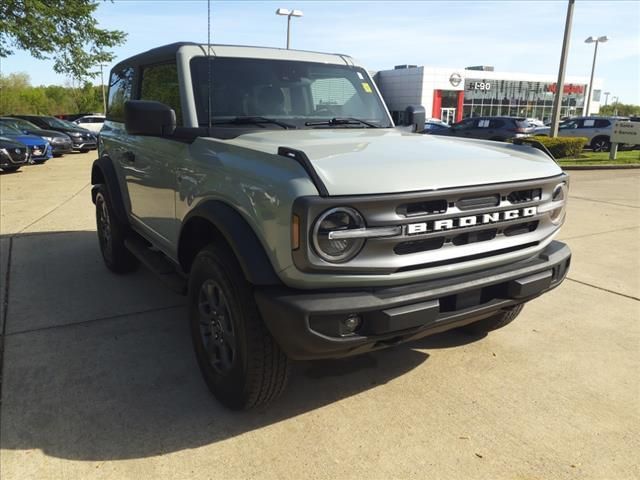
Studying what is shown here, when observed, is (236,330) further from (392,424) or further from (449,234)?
(449,234)

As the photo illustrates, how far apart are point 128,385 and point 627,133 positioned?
19150 mm

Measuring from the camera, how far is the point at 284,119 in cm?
357

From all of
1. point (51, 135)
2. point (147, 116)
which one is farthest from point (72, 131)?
point (147, 116)

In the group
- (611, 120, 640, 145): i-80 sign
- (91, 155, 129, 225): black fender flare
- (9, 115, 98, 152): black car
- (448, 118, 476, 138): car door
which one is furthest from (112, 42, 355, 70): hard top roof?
(9, 115, 98, 152): black car

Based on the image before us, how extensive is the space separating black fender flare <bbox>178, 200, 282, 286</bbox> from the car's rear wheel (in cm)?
2267

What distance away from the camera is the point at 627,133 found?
17.7 metres

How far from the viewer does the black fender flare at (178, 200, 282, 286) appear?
2355 mm

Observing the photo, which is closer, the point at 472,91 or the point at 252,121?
the point at 252,121

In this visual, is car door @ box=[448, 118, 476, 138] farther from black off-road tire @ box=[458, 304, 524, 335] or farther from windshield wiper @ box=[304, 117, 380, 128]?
black off-road tire @ box=[458, 304, 524, 335]

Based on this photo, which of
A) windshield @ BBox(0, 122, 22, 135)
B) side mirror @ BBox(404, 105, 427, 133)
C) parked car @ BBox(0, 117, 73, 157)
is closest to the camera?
side mirror @ BBox(404, 105, 427, 133)

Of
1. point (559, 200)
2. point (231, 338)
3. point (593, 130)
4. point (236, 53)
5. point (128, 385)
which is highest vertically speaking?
point (236, 53)

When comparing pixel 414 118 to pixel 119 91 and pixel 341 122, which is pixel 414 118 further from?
pixel 119 91

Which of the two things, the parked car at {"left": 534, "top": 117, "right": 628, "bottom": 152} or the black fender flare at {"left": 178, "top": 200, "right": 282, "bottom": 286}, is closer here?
the black fender flare at {"left": 178, "top": 200, "right": 282, "bottom": 286}

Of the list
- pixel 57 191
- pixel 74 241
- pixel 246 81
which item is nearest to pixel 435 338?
pixel 246 81
